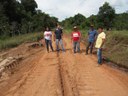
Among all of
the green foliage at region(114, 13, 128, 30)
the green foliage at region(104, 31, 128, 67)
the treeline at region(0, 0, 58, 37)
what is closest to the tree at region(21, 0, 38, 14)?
the treeline at region(0, 0, 58, 37)

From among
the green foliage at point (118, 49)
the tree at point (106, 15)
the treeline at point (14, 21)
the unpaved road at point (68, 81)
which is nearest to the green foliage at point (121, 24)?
the tree at point (106, 15)

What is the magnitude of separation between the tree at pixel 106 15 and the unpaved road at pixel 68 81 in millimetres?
40431

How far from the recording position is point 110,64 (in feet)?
49.0

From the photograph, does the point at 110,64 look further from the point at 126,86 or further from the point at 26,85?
the point at 26,85

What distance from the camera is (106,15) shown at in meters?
56.5

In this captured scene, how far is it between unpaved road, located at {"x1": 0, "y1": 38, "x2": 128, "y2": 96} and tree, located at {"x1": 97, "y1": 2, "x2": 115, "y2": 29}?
40.4 metres

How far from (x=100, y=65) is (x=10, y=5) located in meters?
44.0

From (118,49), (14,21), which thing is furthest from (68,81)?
(14,21)

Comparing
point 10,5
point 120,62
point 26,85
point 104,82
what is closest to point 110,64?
point 120,62

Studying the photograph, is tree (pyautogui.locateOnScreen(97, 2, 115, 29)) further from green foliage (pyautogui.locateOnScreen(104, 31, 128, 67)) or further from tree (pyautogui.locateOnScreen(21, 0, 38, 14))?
green foliage (pyautogui.locateOnScreen(104, 31, 128, 67))

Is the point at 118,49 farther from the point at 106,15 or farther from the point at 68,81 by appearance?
the point at 106,15

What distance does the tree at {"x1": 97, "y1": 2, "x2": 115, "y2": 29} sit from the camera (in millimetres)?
55156

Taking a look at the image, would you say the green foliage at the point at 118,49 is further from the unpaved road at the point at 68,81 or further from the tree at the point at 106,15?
the tree at the point at 106,15

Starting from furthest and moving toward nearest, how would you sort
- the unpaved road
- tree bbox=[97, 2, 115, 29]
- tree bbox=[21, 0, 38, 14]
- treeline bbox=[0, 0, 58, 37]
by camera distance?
tree bbox=[21, 0, 38, 14] → tree bbox=[97, 2, 115, 29] → treeline bbox=[0, 0, 58, 37] → the unpaved road
